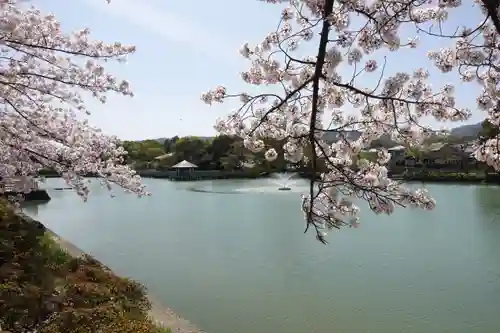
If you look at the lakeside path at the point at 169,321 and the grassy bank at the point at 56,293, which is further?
the lakeside path at the point at 169,321

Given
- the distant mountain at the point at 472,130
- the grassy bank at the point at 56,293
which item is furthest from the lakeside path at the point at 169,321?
the distant mountain at the point at 472,130

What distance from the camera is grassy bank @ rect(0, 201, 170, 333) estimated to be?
318 cm

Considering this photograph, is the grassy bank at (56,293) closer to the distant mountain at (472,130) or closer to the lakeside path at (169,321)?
the lakeside path at (169,321)

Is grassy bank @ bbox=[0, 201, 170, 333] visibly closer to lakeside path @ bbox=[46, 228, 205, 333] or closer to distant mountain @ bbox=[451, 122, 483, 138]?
lakeside path @ bbox=[46, 228, 205, 333]

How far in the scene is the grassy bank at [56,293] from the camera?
3.18m

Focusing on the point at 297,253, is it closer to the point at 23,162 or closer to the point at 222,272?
the point at 222,272

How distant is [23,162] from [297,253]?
218 inches

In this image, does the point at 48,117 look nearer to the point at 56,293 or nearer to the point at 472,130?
the point at 56,293

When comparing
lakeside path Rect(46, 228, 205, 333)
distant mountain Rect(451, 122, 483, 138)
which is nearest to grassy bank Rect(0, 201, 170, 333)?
→ lakeside path Rect(46, 228, 205, 333)

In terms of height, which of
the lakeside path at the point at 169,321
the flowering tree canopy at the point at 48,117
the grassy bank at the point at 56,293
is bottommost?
the lakeside path at the point at 169,321

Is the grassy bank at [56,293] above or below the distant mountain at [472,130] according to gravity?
below

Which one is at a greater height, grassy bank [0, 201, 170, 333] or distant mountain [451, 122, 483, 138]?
distant mountain [451, 122, 483, 138]

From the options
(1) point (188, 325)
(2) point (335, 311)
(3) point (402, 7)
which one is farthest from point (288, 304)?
(3) point (402, 7)

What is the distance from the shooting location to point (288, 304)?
18.8 ft
